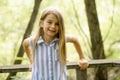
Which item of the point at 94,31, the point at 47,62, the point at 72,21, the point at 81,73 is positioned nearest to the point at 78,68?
the point at 81,73

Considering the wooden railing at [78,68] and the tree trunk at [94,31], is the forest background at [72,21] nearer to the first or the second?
the tree trunk at [94,31]

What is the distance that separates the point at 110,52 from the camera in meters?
8.56

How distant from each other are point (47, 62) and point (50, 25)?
25cm

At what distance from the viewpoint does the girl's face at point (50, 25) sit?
78.8 inches

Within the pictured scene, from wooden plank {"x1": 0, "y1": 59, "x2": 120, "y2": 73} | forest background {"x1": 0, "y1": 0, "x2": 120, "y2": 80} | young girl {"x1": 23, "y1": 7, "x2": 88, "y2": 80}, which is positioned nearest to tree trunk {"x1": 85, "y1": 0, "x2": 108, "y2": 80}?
wooden plank {"x1": 0, "y1": 59, "x2": 120, "y2": 73}

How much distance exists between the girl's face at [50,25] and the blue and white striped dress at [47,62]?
0.06m

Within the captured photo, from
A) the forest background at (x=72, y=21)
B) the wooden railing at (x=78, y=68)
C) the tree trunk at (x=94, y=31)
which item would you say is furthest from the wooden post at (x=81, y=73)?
the forest background at (x=72, y=21)

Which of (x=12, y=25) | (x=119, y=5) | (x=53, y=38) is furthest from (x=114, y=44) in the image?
(x=53, y=38)

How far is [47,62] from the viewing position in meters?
2.04

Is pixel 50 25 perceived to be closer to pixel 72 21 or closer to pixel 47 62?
pixel 47 62

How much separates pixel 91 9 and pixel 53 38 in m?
2.48

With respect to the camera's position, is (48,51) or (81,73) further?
(81,73)

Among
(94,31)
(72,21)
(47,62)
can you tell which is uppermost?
(72,21)

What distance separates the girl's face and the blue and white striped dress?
2.4 inches
